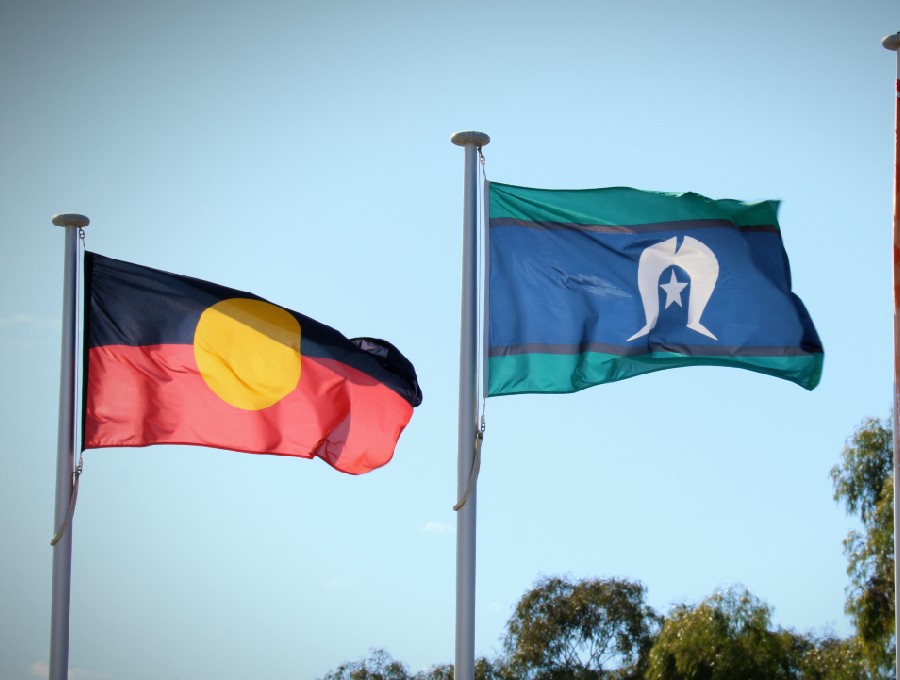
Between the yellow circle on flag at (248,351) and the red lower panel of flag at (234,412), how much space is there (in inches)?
3.5

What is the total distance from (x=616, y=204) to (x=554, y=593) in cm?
4015

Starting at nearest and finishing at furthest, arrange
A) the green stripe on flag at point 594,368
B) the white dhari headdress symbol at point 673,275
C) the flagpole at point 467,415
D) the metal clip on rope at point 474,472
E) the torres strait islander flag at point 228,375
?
the flagpole at point 467,415
the metal clip on rope at point 474,472
the green stripe on flag at point 594,368
the white dhari headdress symbol at point 673,275
the torres strait islander flag at point 228,375

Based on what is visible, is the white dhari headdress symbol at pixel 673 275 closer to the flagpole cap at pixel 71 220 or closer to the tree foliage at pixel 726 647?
the flagpole cap at pixel 71 220

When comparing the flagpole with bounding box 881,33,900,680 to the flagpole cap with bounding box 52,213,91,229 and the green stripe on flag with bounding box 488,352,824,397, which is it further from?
the flagpole cap with bounding box 52,213,91,229

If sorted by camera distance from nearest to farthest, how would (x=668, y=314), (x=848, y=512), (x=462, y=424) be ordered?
(x=462, y=424) < (x=668, y=314) < (x=848, y=512)

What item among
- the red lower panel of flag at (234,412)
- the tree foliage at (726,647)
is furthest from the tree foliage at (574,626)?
the red lower panel of flag at (234,412)

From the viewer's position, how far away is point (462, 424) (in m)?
11.7

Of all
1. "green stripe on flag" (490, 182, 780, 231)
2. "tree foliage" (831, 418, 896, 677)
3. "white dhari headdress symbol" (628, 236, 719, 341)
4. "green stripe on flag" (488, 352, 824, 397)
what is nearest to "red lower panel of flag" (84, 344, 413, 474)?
"green stripe on flag" (488, 352, 824, 397)

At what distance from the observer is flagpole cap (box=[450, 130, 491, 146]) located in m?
12.4

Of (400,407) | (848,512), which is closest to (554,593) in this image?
(848,512)

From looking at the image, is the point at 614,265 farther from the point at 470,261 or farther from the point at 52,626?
the point at 52,626

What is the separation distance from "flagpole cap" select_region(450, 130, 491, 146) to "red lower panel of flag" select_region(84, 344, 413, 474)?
8.18ft

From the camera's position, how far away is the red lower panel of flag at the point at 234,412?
1259 cm

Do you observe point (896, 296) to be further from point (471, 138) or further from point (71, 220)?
point (71, 220)
